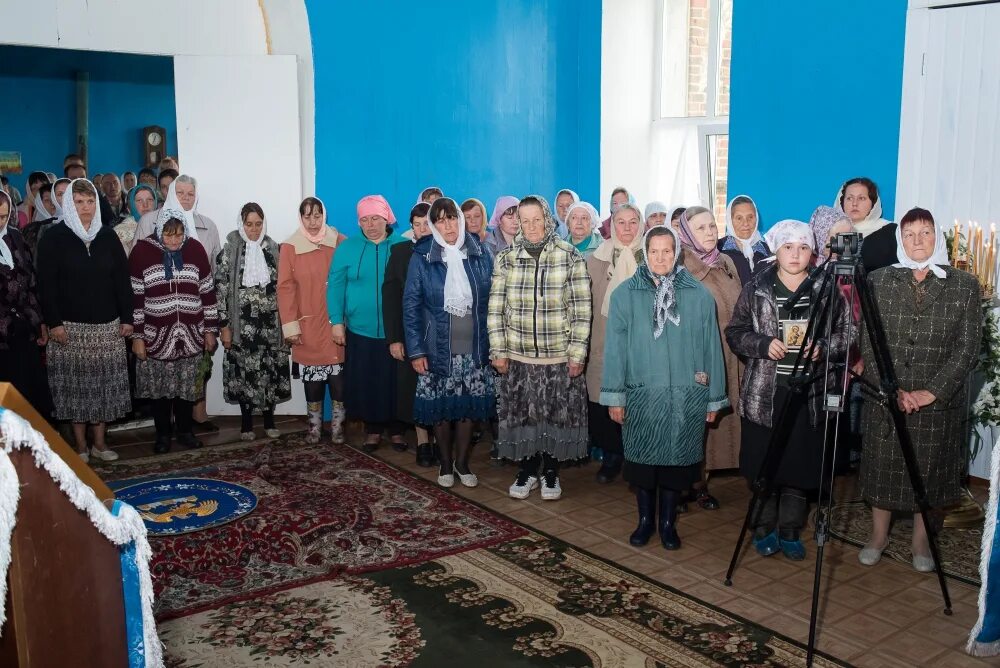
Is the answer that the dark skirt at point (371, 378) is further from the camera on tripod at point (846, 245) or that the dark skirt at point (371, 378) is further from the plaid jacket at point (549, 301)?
the camera on tripod at point (846, 245)

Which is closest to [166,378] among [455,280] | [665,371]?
[455,280]

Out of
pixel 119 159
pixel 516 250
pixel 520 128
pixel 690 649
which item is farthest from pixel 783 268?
pixel 119 159

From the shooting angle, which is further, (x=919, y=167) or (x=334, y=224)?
(x=334, y=224)

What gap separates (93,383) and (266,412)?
43.3 inches

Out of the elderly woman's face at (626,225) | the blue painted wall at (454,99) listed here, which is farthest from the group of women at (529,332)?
the blue painted wall at (454,99)

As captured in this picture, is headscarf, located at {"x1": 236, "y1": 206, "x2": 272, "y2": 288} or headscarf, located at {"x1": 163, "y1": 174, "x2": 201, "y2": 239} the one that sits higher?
headscarf, located at {"x1": 163, "y1": 174, "x2": 201, "y2": 239}

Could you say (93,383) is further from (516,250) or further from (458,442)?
(516,250)

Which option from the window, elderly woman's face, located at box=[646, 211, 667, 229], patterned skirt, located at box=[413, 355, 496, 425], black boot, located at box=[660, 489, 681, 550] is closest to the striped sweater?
patterned skirt, located at box=[413, 355, 496, 425]

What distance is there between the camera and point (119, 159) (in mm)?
11641

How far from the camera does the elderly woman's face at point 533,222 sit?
446 centimetres

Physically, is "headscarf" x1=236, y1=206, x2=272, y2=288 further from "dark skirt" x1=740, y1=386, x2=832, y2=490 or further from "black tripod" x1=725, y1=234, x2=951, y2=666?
"black tripod" x1=725, y1=234, x2=951, y2=666

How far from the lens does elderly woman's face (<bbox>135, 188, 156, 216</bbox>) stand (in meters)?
6.47

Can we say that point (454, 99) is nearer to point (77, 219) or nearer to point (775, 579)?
point (77, 219)

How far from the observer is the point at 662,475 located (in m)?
4.03
